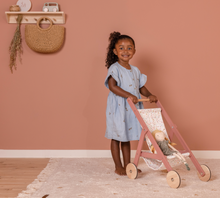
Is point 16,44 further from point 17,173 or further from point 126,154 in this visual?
point 126,154

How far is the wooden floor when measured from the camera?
60.0 inches

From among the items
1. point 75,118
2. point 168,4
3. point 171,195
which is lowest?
point 171,195

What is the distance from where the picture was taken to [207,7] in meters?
2.28

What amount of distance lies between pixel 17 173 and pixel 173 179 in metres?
1.13

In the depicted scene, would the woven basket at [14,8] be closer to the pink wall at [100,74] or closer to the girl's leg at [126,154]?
the pink wall at [100,74]

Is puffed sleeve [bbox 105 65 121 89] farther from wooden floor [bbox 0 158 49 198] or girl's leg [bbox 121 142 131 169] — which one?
wooden floor [bbox 0 158 49 198]

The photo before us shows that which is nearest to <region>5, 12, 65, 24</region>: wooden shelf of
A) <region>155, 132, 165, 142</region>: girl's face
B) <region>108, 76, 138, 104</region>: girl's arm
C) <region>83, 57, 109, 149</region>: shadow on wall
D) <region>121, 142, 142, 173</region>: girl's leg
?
<region>83, 57, 109, 149</region>: shadow on wall

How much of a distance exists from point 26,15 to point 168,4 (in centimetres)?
131

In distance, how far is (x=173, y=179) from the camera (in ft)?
4.87

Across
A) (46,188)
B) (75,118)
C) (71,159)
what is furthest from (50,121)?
(46,188)

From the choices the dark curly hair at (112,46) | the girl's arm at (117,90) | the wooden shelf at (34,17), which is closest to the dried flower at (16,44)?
the wooden shelf at (34,17)

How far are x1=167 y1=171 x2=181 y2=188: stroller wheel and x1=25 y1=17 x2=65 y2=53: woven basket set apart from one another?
4.84 ft

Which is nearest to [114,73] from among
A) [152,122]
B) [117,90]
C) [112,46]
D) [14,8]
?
[117,90]

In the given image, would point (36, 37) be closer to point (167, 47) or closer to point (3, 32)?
point (3, 32)
